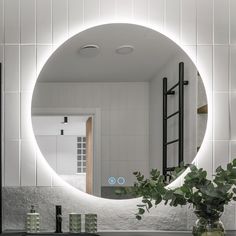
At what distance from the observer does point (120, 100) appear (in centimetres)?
240

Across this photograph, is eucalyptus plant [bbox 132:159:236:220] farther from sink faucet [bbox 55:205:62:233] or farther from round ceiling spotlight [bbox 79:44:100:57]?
round ceiling spotlight [bbox 79:44:100:57]

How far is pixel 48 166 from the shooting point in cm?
235

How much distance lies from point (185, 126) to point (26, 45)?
2.83 ft

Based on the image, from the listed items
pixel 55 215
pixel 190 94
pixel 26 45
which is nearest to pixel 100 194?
pixel 55 215

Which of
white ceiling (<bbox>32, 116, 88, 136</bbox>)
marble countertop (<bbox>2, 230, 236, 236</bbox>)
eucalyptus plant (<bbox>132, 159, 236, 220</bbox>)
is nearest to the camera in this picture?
eucalyptus plant (<bbox>132, 159, 236, 220</bbox>)

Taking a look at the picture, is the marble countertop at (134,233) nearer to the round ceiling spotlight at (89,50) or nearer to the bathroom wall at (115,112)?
the bathroom wall at (115,112)

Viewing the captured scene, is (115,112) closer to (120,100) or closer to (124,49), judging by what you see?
(120,100)

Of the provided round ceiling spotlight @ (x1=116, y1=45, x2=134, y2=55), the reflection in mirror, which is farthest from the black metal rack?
round ceiling spotlight @ (x1=116, y1=45, x2=134, y2=55)

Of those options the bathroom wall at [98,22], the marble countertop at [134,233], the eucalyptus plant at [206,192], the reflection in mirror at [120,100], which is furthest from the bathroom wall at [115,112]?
the eucalyptus plant at [206,192]

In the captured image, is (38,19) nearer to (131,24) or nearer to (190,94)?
(131,24)

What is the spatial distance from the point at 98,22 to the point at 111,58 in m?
0.19

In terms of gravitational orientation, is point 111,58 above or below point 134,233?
above

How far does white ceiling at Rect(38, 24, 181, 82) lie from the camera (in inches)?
94.0

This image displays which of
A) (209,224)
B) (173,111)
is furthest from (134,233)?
(173,111)
